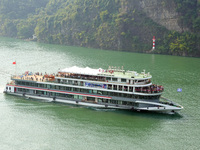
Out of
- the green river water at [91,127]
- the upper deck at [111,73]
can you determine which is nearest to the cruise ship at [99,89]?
the upper deck at [111,73]

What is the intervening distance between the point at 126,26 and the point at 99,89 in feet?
267

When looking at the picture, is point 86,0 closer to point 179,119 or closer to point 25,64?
point 25,64

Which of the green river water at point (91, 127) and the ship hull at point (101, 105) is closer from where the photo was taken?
the green river water at point (91, 127)

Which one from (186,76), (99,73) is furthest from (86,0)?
(99,73)

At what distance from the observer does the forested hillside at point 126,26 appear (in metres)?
106

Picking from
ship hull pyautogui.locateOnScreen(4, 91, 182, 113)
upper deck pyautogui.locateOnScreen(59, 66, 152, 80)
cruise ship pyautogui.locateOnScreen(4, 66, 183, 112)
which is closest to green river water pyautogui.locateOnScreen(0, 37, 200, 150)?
ship hull pyautogui.locateOnScreen(4, 91, 182, 113)

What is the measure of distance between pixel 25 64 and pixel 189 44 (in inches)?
2328

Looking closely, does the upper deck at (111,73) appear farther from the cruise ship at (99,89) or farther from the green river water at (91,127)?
the green river water at (91,127)

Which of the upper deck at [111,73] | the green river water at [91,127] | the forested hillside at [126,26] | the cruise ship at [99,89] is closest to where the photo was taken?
the green river water at [91,127]

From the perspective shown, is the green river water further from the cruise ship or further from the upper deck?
the upper deck

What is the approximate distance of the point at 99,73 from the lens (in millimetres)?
40219

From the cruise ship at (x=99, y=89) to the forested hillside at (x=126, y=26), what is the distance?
66384 millimetres

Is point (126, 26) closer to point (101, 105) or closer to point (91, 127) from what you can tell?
point (101, 105)

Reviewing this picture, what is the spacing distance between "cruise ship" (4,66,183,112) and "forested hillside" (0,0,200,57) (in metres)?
66.4
